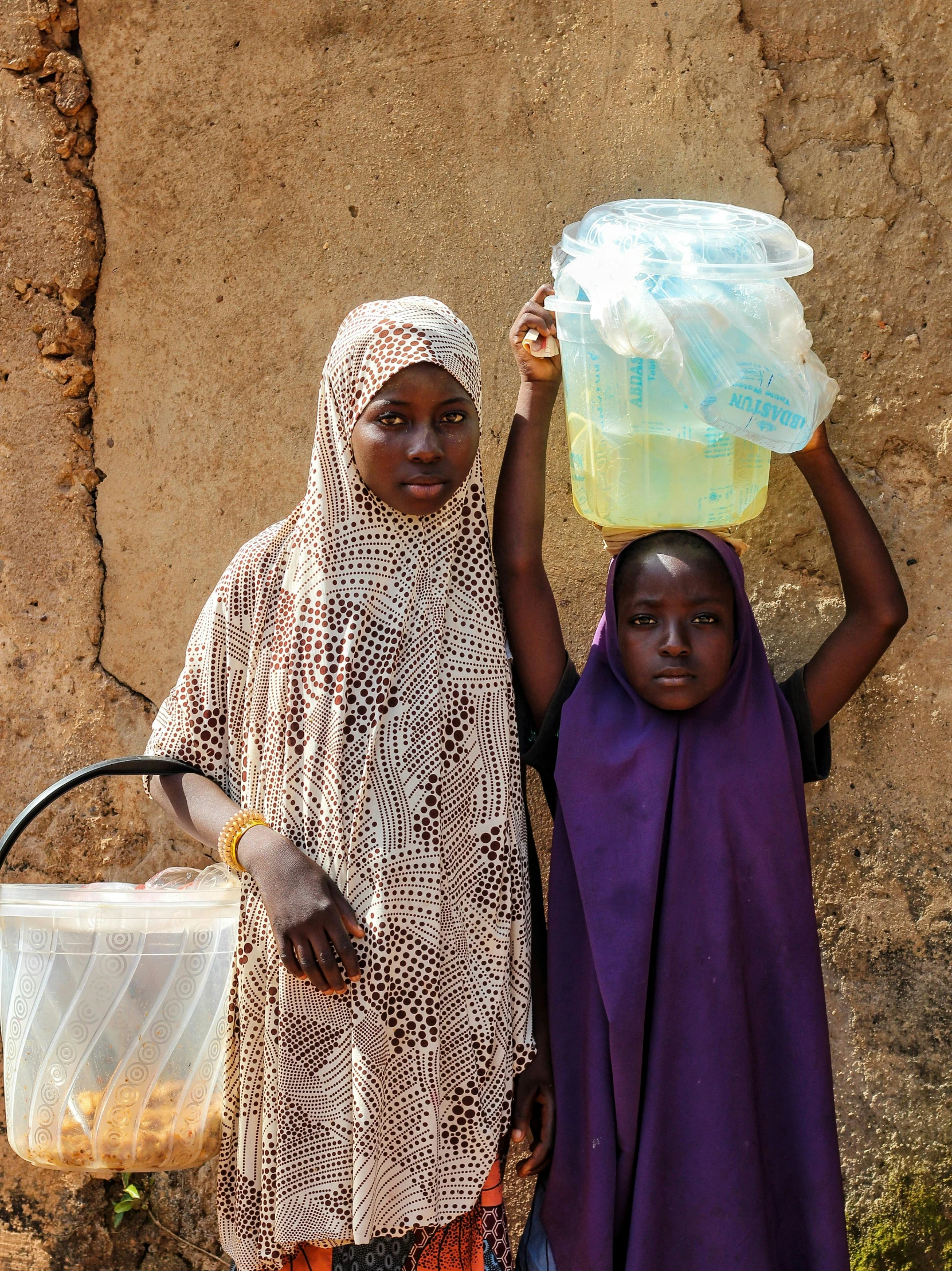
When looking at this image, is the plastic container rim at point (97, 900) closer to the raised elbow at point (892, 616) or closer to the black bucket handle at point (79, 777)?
the black bucket handle at point (79, 777)

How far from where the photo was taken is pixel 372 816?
181 centimetres

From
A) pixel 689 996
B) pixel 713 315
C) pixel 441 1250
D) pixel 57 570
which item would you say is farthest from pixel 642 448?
pixel 57 570

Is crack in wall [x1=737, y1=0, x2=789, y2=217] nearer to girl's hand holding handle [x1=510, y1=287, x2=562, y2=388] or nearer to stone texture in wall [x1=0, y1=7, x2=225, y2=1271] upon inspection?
girl's hand holding handle [x1=510, y1=287, x2=562, y2=388]

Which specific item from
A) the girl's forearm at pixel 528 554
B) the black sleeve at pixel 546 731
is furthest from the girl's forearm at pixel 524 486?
the black sleeve at pixel 546 731

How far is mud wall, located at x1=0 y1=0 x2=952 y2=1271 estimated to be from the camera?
87.0 inches

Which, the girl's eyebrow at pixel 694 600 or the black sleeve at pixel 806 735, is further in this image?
the black sleeve at pixel 806 735

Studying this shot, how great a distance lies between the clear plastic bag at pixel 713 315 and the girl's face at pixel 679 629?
24cm

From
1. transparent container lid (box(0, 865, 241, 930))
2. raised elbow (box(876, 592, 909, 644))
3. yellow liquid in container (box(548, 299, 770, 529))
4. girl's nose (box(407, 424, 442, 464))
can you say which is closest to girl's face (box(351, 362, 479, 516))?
girl's nose (box(407, 424, 442, 464))

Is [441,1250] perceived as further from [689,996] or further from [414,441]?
[414,441]

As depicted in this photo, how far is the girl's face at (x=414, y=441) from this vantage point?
1.79 m

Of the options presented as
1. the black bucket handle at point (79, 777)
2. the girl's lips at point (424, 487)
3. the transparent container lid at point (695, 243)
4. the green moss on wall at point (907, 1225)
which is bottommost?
the green moss on wall at point (907, 1225)

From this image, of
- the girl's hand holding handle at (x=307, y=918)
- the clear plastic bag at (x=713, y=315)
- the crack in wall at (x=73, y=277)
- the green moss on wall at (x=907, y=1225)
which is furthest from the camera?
the crack in wall at (x=73, y=277)

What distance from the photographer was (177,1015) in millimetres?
1764

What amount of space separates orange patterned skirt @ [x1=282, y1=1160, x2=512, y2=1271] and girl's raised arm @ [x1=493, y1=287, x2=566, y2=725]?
0.81m
